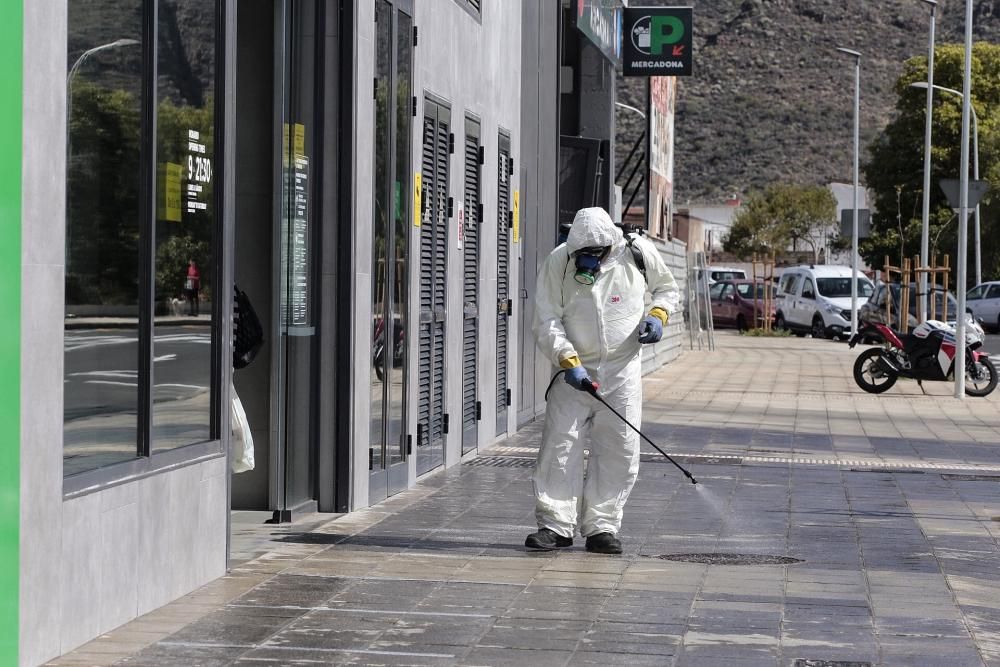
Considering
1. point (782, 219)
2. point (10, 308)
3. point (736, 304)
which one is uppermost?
point (782, 219)

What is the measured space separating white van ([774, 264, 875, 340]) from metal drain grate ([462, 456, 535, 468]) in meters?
32.3

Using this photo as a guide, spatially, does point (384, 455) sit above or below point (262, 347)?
below

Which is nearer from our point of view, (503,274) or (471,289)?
(471,289)

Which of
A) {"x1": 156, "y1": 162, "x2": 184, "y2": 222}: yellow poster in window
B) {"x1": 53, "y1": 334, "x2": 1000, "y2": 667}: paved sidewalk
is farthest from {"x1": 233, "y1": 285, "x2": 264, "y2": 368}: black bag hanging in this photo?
{"x1": 156, "y1": 162, "x2": 184, "y2": 222}: yellow poster in window

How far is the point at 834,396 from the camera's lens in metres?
23.9

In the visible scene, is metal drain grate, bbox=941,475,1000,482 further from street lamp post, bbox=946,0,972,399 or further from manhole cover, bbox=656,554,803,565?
street lamp post, bbox=946,0,972,399

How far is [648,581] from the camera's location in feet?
27.2

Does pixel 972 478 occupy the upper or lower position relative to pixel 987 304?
lower

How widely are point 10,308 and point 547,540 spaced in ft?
13.9

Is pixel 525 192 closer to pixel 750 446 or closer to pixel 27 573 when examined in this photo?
pixel 750 446

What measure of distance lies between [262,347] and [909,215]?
2479 inches

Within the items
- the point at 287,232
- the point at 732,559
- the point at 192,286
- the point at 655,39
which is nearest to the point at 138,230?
the point at 192,286

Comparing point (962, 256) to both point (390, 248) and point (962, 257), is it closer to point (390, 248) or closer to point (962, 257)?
point (962, 257)

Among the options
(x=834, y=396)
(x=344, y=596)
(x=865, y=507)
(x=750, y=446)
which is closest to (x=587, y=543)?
(x=344, y=596)
